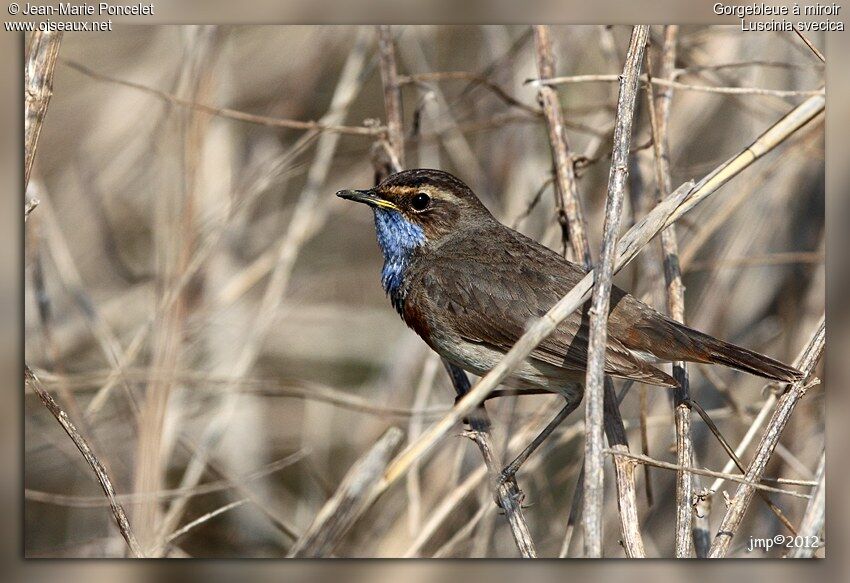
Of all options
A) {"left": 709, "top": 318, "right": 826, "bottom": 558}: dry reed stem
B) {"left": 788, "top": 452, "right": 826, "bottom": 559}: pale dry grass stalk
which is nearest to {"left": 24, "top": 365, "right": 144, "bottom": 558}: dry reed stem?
{"left": 709, "top": 318, "right": 826, "bottom": 558}: dry reed stem

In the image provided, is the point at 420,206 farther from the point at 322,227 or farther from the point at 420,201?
the point at 322,227

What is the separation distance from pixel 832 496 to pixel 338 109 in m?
2.65

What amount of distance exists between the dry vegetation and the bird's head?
32 centimetres

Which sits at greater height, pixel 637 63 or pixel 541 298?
pixel 637 63

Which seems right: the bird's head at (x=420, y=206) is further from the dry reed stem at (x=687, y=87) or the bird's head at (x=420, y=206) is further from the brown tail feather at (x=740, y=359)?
the brown tail feather at (x=740, y=359)

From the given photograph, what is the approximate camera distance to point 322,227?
4.67 m

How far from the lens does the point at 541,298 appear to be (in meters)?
3.34

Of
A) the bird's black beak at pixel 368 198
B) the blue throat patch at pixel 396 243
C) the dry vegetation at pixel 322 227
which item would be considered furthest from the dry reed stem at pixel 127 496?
the bird's black beak at pixel 368 198

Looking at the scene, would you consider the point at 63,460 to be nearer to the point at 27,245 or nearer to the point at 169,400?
the point at 169,400

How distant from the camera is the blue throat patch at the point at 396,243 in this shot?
361 cm

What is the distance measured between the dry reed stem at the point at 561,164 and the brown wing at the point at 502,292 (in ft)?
0.52

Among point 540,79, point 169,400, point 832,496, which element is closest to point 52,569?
point 169,400

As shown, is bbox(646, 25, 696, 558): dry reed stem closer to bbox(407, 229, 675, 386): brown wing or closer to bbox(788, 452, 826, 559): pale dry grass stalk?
bbox(407, 229, 675, 386): brown wing

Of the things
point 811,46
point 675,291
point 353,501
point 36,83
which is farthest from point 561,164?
point 36,83
